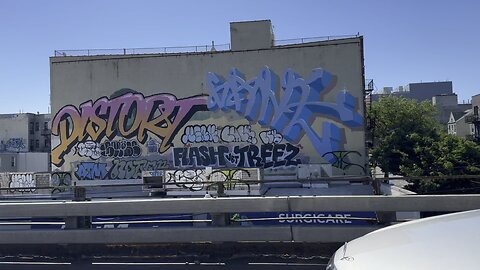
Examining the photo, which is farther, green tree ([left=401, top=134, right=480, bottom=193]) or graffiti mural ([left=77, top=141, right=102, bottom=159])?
graffiti mural ([left=77, top=141, right=102, bottom=159])

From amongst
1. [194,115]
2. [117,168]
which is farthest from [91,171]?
[194,115]

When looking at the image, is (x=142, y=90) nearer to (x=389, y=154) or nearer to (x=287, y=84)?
(x=287, y=84)

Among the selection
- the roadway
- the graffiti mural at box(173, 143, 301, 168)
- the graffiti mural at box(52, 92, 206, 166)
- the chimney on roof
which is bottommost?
the roadway

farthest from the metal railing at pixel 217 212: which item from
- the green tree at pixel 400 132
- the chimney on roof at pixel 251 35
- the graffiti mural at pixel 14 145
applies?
the graffiti mural at pixel 14 145

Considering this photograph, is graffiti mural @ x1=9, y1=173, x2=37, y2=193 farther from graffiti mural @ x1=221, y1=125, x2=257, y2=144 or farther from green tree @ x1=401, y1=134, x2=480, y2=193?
green tree @ x1=401, y1=134, x2=480, y2=193

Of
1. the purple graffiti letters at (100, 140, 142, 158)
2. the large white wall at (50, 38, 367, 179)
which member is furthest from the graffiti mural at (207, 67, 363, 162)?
the purple graffiti letters at (100, 140, 142, 158)

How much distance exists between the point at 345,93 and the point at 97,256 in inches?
1170

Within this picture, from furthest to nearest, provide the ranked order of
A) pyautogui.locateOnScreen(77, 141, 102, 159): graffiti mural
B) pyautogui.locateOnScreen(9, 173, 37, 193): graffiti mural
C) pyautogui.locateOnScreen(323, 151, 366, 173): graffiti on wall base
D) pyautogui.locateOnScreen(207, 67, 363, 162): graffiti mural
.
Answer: pyautogui.locateOnScreen(77, 141, 102, 159): graffiti mural → pyautogui.locateOnScreen(9, 173, 37, 193): graffiti mural → pyautogui.locateOnScreen(207, 67, 363, 162): graffiti mural → pyautogui.locateOnScreen(323, 151, 366, 173): graffiti on wall base

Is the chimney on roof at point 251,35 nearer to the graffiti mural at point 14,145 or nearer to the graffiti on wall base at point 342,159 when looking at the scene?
the graffiti on wall base at point 342,159

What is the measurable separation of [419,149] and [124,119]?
22258 millimetres

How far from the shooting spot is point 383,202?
5969 mm

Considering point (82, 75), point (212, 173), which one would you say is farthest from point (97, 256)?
Answer: point (82, 75)

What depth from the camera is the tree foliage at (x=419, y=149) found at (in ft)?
96.4

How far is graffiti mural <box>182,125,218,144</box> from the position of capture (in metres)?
36.0
